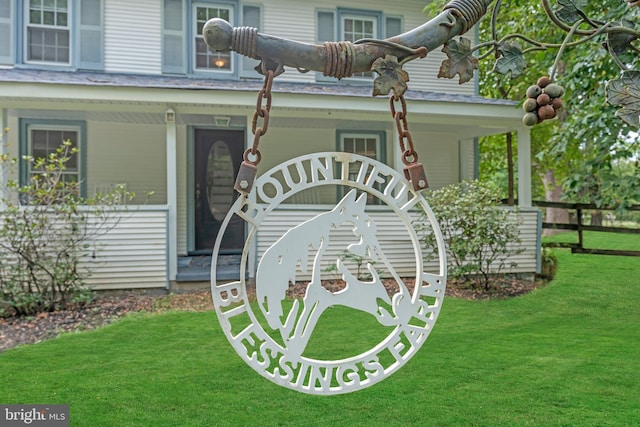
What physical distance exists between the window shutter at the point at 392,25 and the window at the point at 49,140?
242 inches

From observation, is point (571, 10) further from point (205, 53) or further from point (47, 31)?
point (47, 31)

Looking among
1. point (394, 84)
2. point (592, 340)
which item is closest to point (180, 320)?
point (592, 340)

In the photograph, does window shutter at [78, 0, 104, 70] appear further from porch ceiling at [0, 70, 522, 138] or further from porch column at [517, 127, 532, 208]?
porch column at [517, 127, 532, 208]

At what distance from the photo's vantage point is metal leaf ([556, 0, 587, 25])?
1484 millimetres

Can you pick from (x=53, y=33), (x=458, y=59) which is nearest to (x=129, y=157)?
(x=53, y=33)

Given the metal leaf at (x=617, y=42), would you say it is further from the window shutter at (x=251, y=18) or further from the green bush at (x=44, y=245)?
the window shutter at (x=251, y=18)

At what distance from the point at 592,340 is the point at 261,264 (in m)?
4.84

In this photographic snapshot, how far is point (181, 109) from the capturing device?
24.6ft

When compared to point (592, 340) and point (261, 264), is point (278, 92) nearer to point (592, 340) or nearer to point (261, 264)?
point (592, 340)

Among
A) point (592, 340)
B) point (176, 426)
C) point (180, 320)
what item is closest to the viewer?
point (176, 426)

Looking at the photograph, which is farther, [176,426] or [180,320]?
[180,320]

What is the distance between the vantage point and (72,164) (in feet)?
29.2

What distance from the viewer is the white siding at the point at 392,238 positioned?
777 cm

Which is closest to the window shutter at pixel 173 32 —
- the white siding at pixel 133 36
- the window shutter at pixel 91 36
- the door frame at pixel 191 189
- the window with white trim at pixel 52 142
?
the white siding at pixel 133 36
